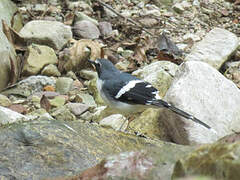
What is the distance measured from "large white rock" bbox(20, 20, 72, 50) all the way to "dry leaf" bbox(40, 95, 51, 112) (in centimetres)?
144

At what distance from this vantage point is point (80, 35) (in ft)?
24.4

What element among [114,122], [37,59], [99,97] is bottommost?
[99,97]

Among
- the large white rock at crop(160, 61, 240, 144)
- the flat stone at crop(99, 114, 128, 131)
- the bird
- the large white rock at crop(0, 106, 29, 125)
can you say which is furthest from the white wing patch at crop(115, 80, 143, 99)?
the large white rock at crop(0, 106, 29, 125)

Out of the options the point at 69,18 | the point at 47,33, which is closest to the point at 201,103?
the point at 47,33

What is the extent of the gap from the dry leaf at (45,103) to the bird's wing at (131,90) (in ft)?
4.58

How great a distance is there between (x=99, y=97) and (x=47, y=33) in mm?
1546

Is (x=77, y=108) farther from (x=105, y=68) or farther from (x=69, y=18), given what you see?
(x=69, y=18)

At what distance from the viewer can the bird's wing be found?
4207mm

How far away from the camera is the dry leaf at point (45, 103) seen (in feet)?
18.3

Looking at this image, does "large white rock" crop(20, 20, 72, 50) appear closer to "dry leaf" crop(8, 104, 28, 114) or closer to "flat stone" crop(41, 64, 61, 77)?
"flat stone" crop(41, 64, 61, 77)

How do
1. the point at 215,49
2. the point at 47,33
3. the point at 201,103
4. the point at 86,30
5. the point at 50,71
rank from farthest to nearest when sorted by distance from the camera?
1. the point at 86,30
2. the point at 47,33
3. the point at 215,49
4. the point at 50,71
5. the point at 201,103

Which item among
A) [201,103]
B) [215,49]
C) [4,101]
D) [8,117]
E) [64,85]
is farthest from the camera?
[215,49]

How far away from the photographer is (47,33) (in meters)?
6.83

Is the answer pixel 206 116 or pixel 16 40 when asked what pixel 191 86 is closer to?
pixel 206 116
